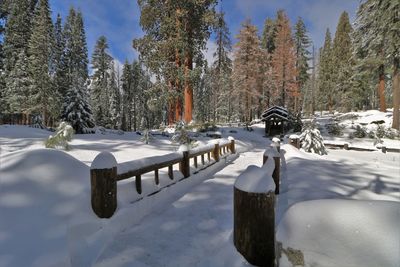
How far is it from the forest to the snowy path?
12.7 m

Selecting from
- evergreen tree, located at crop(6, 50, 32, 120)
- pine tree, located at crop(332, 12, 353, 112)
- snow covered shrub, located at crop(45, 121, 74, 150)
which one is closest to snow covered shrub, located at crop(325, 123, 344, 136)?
pine tree, located at crop(332, 12, 353, 112)

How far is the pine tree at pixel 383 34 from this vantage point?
23250mm

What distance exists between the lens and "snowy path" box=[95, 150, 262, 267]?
11.2ft

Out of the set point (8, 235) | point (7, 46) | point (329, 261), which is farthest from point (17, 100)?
point (329, 261)

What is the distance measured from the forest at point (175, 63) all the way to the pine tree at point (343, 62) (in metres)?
0.17

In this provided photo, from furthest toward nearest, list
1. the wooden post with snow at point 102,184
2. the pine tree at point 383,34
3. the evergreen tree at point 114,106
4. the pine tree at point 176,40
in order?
the evergreen tree at point 114,106
the pine tree at point 383,34
the pine tree at point 176,40
the wooden post with snow at point 102,184

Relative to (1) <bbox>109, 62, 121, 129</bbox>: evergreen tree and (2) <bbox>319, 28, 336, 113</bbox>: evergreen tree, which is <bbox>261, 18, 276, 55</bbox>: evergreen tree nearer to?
(2) <bbox>319, 28, 336, 113</bbox>: evergreen tree

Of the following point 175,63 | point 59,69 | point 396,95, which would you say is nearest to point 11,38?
point 59,69

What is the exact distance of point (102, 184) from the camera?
418 cm

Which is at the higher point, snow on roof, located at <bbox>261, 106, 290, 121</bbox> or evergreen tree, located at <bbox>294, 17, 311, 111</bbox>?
evergreen tree, located at <bbox>294, 17, 311, 111</bbox>

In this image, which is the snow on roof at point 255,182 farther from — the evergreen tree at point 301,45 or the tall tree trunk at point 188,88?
the evergreen tree at point 301,45

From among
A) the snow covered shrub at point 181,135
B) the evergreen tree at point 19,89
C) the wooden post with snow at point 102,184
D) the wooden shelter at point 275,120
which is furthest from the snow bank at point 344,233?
the evergreen tree at point 19,89

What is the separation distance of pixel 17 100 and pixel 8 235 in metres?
33.5

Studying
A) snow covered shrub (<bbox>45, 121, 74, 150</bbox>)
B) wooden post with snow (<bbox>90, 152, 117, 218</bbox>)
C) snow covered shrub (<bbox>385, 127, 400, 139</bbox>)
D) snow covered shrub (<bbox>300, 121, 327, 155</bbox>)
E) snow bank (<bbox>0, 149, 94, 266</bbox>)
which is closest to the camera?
snow bank (<bbox>0, 149, 94, 266</bbox>)
